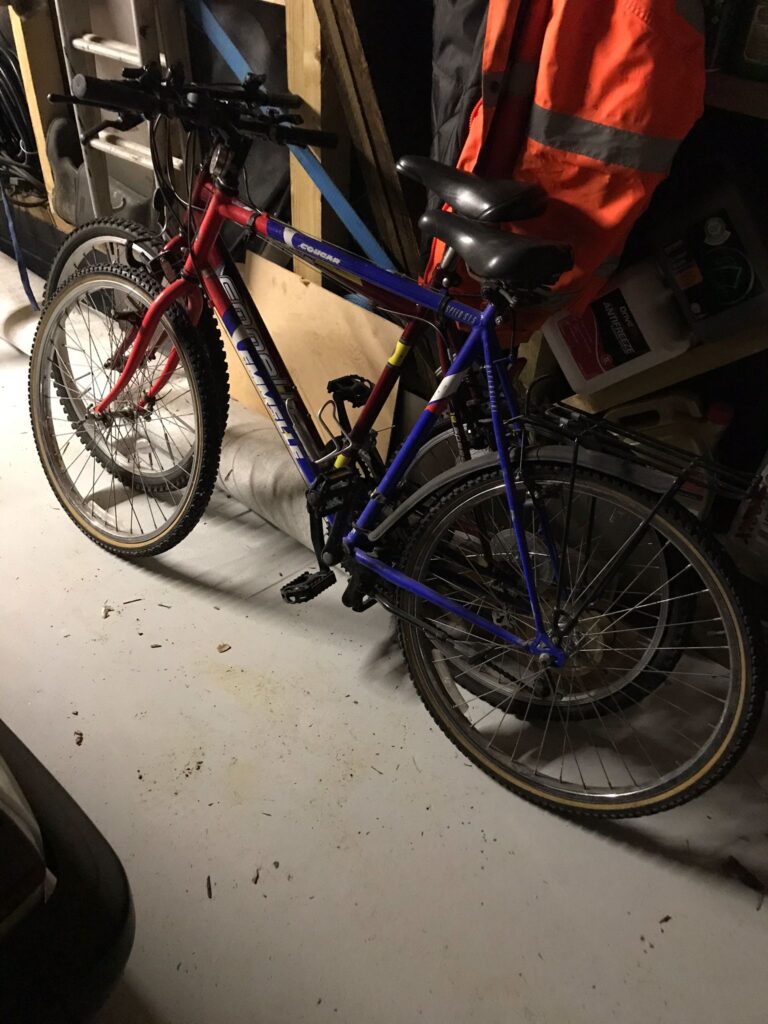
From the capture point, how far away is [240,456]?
184cm

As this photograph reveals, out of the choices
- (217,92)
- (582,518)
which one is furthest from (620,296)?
(217,92)

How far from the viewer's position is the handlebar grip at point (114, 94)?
1.17 meters

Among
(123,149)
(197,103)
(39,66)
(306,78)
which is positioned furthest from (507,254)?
(39,66)

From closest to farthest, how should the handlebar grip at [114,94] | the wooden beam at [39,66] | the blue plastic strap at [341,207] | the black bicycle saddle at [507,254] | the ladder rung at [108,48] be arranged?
the black bicycle saddle at [507,254] < the handlebar grip at [114,94] < the blue plastic strap at [341,207] < the ladder rung at [108,48] < the wooden beam at [39,66]

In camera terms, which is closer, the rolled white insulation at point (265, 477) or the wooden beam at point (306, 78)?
the wooden beam at point (306, 78)

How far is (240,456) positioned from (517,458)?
957 mm

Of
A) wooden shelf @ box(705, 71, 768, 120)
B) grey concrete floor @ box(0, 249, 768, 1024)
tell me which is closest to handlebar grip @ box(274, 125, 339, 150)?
wooden shelf @ box(705, 71, 768, 120)

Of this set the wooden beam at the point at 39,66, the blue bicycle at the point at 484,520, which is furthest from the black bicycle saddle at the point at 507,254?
the wooden beam at the point at 39,66

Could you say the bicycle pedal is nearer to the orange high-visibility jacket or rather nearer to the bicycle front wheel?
the bicycle front wheel

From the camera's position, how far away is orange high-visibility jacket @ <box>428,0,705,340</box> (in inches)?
37.5

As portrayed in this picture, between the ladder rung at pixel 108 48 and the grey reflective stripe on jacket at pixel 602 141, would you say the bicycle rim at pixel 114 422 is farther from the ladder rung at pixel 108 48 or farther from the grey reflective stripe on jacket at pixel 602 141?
the grey reflective stripe on jacket at pixel 602 141

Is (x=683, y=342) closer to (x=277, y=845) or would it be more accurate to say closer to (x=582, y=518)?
(x=582, y=518)

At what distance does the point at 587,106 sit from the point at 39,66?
207cm

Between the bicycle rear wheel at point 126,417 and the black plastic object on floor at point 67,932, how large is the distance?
784mm
